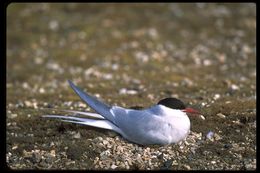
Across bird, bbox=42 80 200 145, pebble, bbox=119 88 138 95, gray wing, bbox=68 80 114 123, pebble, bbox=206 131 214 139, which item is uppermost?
pebble, bbox=119 88 138 95

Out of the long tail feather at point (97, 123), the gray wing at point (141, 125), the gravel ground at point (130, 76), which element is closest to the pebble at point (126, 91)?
the gravel ground at point (130, 76)

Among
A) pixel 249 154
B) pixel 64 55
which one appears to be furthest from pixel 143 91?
pixel 64 55

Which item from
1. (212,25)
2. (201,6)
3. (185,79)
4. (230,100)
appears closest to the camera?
(230,100)

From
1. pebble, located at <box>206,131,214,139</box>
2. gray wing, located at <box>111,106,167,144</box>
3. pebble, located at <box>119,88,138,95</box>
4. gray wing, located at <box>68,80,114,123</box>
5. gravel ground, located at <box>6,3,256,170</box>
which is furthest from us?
pebble, located at <box>119,88,138,95</box>

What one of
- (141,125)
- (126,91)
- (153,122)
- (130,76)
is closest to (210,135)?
(153,122)

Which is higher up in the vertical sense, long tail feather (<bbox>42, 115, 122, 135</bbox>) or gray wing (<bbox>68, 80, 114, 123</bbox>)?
gray wing (<bbox>68, 80, 114, 123</bbox>)

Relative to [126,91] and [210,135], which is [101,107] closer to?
[210,135]

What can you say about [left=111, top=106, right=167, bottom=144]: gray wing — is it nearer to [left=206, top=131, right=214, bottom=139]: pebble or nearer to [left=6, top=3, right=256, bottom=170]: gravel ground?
[left=6, top=3, right=256, bottom=170]: gravel ground

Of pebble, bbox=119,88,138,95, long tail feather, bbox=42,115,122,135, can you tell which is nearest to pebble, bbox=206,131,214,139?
long tail feather, bbox=42,115,122,135

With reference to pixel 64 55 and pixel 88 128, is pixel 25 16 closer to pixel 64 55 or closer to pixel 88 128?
pixel 64 55
